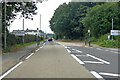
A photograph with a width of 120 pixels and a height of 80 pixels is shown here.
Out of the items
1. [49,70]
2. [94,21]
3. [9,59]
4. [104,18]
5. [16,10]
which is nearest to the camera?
[49,70]

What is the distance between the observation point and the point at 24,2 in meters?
17.4

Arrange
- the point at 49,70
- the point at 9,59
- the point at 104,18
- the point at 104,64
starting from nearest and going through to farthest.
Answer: the point at 49,70 → the point at 104,64 → the point at 9,59 → the point at 104,18

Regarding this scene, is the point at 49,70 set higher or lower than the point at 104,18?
lower

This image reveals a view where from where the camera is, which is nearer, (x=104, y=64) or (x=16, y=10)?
(x=104, y=64)

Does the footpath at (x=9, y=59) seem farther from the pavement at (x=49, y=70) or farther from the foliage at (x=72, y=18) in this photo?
the foliage at (x=72, y=18)

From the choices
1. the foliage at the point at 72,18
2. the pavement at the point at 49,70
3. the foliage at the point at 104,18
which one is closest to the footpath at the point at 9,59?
the pavement at the point at 49,70

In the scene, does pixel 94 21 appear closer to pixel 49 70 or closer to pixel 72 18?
pixel 72 18

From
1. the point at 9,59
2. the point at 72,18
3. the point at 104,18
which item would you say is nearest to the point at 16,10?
the point at 9,59

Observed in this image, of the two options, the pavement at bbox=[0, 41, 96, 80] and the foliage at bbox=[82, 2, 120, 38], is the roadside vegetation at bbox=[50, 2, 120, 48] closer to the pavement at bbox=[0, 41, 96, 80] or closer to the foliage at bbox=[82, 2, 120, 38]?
the foliage at bbox=[82, 2, 120, 38]

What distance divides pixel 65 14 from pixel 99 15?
821 inches

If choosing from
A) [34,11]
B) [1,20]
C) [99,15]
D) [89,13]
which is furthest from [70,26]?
[1,20]

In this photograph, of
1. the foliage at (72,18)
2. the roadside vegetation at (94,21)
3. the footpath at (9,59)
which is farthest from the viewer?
the foliage at (72,18)

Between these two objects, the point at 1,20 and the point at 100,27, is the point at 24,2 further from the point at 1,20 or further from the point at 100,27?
the point at 100,27

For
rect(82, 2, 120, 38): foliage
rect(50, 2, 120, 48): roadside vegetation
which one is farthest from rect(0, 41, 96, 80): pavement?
rect(82, 2, 120, 38): foliage
